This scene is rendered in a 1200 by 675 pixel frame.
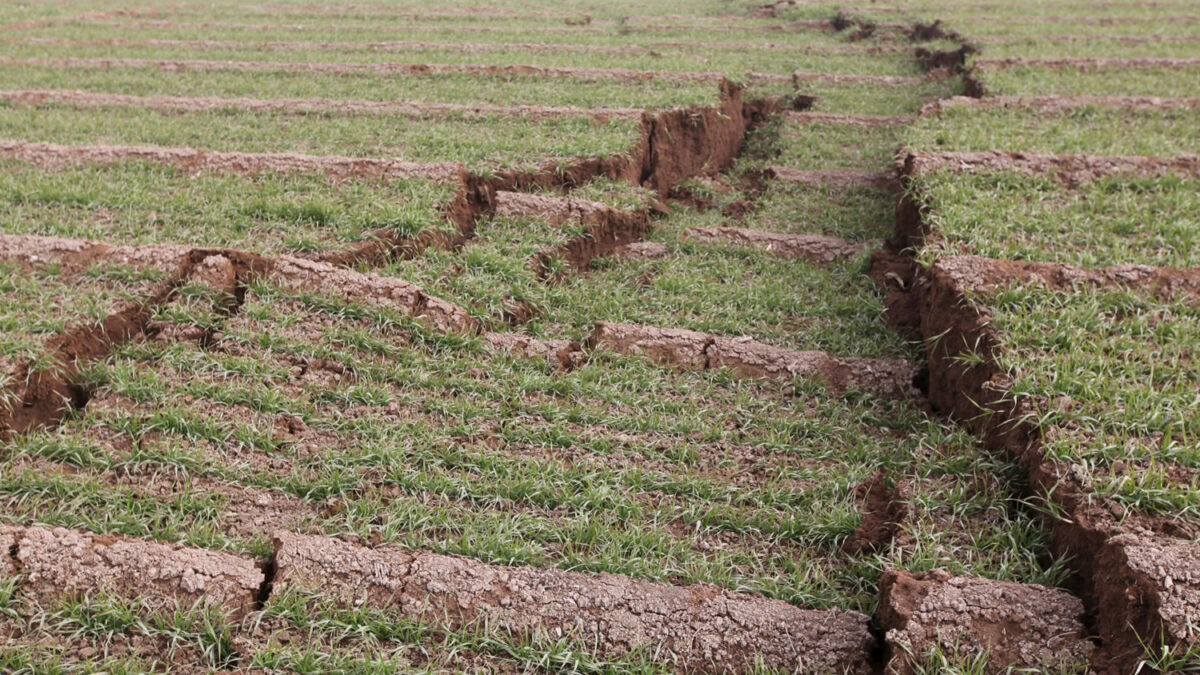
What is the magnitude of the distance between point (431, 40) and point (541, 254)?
37.1 feet

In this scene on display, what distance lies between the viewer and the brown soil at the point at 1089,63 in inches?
459

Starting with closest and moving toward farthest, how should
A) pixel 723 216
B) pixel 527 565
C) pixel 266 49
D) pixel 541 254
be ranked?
pixel 527 565
pixel 541 254
pixel 723 216
pixel 266 49

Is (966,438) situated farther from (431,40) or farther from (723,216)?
(431,40)

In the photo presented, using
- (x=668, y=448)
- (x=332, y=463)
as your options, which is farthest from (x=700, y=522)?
(x=332, y=463)

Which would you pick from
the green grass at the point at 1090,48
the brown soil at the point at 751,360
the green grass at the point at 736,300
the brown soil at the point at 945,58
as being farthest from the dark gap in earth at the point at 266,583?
the brown soil at the point at 945,58

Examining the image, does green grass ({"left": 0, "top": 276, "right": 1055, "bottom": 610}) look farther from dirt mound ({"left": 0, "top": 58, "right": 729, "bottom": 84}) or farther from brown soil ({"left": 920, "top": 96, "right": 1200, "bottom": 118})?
dirt mound ({"left": 0, "top": 58, "right": 729, "bottom": 84})

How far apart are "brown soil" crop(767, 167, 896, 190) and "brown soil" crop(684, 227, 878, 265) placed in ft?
5.89

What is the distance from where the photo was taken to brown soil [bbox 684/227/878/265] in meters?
7.11

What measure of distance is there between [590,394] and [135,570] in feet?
8.04

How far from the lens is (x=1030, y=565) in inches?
130

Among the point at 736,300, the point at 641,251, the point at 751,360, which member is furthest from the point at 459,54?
the point at 751,360

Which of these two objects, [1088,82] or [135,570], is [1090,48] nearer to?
[1088,82]

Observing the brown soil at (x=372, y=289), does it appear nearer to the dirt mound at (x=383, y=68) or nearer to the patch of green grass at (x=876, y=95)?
the dirt mound at (x=383, y=68)

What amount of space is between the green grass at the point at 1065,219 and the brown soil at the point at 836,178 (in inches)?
85.5
